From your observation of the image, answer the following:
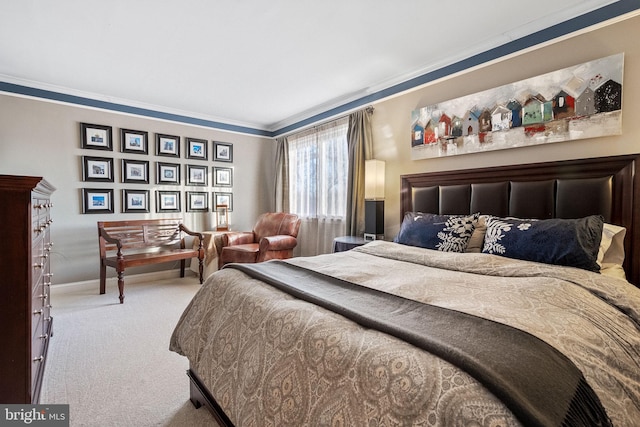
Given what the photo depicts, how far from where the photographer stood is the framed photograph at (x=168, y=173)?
4392 millimetres

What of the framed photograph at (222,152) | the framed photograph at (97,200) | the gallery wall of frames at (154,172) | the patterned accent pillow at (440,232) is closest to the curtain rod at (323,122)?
the framed photograph at (222,152)

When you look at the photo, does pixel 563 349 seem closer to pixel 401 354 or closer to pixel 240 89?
pixel 401 354

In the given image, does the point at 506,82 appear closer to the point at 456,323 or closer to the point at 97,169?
the point at 456,323

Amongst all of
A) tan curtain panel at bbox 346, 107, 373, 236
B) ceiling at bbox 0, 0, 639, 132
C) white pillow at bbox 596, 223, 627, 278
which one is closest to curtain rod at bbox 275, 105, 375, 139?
tan curtain panel at bbox 346, 107, 373, 236

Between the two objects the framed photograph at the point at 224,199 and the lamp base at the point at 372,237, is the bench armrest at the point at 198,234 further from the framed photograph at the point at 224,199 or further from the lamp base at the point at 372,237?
the lamp base at the point at 372,237

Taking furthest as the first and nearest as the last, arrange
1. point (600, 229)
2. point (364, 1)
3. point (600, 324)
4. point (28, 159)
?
point (28, 159)
point (364, 1)
point (600, 229)
point (600, 324)

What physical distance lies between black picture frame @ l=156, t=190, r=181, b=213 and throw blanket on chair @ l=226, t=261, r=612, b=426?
400cm

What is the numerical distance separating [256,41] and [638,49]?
272cm

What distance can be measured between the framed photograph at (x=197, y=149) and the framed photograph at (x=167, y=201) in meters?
0.63

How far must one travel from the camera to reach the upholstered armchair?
3906mm

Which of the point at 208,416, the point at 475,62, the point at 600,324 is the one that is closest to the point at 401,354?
the point at 600,324

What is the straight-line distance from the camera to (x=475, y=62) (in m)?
2.72

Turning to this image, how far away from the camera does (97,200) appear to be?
12.9 feet

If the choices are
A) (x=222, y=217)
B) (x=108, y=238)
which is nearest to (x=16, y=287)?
(x=108, y=238)
